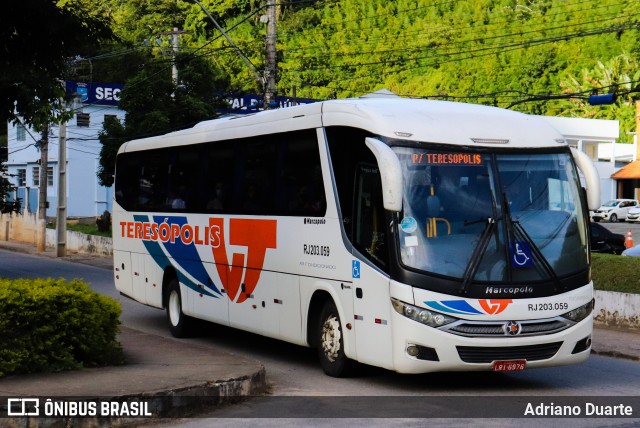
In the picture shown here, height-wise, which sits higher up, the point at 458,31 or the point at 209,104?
the point at 458,31

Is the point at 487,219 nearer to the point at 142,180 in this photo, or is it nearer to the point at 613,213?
the point at 142,180

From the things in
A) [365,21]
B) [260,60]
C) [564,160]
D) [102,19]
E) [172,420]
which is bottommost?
[172,420]

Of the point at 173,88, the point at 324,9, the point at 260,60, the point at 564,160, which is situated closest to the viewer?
the point at 564,160

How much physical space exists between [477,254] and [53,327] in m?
4.52

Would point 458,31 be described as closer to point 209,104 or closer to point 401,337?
point 209,104

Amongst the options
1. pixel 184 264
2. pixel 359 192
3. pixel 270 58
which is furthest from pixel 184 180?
pixel 270 58

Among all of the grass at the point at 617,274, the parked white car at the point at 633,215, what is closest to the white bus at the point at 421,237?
the grass at the point at 617,274

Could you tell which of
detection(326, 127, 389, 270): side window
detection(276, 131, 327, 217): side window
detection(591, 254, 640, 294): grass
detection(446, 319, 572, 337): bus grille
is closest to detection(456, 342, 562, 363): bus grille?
detection(446, 319, 572, 337): bus grille

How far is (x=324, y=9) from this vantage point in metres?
75.8

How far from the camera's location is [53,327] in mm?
11398

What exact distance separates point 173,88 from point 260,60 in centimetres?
2554

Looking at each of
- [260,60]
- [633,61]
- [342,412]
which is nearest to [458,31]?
[633,61]

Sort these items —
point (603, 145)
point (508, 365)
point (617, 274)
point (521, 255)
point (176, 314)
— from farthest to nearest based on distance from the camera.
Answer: point (603, 145), point (617, 274), point (176, 314), point (521, 255), point (508, 365)

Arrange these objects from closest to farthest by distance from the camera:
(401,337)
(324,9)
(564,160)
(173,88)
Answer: (401,337)
(564,160)
(173,88)
(324,9)
